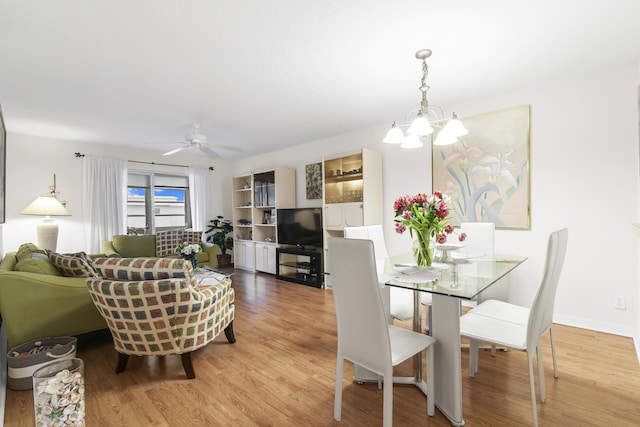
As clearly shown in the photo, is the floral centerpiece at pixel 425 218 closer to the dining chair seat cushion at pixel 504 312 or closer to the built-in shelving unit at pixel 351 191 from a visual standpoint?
the dining chair seat cushion at pixel 504 312

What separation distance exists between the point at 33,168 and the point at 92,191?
2.65 ft

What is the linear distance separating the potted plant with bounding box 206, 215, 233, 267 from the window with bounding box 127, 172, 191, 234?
0.52m

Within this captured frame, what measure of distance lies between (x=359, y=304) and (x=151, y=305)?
1.40 metres

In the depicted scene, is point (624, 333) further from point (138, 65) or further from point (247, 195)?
point (247, 195)

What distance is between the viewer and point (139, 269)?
2.12 metres

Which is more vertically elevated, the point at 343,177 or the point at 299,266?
the point at 343,177

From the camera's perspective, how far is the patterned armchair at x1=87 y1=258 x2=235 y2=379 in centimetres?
202

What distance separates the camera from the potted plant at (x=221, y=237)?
21.4ft

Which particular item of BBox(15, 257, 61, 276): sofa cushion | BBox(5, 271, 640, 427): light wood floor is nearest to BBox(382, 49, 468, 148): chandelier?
BBox(5, 271, 640, 427): light wood floor

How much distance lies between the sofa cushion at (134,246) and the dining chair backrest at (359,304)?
15.2 ft

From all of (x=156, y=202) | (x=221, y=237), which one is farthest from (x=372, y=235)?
(x=156, y=202)

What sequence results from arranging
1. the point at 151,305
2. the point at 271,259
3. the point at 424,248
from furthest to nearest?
the point at 271,259
the point at 424,248
the point at 151,305

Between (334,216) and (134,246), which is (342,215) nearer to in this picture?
(334,216)

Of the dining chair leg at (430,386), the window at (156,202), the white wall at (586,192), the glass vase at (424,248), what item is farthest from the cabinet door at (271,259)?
the dining chair leg at (430,386)
